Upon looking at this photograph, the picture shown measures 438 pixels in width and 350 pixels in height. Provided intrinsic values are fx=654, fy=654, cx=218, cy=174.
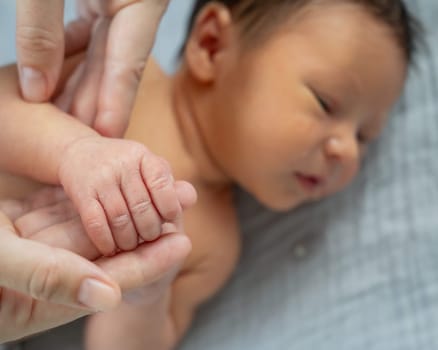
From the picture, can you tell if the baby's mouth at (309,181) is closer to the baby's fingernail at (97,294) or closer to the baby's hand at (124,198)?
the baby's hand at (124,198)

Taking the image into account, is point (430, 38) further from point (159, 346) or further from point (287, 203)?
Answer: point (159, 346)

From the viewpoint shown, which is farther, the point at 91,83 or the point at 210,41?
the point at 210,41

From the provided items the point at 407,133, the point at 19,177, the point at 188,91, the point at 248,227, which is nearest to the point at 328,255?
the point at 248,227

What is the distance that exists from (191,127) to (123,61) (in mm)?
276

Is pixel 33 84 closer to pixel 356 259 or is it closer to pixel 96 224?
pixel 96 224

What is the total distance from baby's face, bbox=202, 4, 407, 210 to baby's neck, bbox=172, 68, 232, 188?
0.05 m

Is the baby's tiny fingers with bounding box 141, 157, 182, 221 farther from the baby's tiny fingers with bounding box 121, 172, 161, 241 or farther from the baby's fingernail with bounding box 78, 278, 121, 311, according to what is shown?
the baby's fingernail with bounding box 78, 278, 121, 311

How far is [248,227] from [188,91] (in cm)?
31

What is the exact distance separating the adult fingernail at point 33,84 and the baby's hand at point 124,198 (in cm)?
17

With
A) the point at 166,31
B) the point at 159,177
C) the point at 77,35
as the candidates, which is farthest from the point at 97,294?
the point at 166,31

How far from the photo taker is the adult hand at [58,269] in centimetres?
62

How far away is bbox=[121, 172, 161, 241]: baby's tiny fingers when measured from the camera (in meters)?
0.70

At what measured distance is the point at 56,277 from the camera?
24.2 inches

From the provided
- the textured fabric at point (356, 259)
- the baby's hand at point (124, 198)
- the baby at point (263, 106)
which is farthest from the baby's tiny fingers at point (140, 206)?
the textured fabric at point (356, 259)
